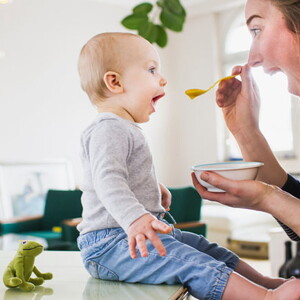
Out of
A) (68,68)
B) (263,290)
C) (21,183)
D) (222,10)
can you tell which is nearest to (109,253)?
(263,290)

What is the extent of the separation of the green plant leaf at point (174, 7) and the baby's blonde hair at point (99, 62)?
123 cm

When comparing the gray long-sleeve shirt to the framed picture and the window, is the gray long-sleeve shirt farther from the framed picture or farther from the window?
the window

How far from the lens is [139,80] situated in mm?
1215

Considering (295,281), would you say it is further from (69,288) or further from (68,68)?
(68,68)

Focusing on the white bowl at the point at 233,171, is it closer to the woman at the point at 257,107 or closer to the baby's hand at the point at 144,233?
the woman at the point at 257,107

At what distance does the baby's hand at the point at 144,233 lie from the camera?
87cm

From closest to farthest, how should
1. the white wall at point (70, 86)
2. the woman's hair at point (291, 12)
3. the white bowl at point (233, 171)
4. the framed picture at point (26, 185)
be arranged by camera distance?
the white bowl at point (233, 171) → the woman's hair at point (291, 12) → the framed picture at point (26, 185) → the white wall at point (70, 86)

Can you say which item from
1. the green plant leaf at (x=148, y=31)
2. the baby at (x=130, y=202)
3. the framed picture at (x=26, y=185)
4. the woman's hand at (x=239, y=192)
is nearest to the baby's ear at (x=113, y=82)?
the baby at (x=130, y=202)

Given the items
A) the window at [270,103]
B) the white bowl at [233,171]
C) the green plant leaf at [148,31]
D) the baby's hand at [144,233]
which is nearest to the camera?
the baby's hand at [144,233]

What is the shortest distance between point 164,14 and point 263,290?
176 centimetres

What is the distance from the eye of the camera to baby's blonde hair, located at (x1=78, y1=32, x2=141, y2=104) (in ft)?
3.93

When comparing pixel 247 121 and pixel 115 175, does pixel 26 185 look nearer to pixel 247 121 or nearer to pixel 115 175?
pixel 247 121

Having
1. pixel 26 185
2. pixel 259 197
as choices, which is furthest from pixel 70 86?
pixel 259 197

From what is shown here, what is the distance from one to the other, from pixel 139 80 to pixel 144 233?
46cm
